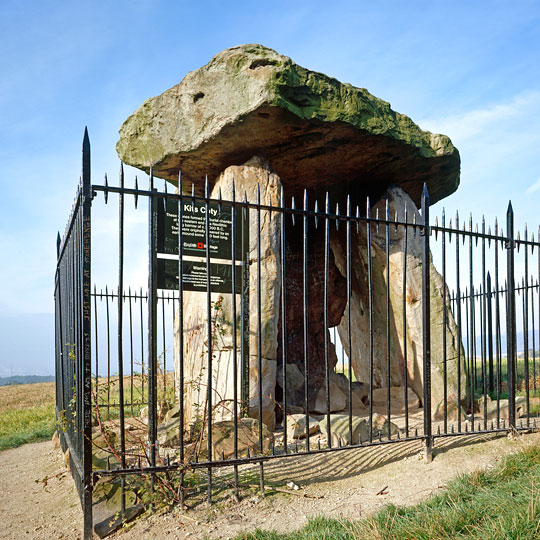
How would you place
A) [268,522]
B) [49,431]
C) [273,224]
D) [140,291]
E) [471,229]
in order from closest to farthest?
[268,522] < [471,229] < [273,224] < [49,431] < [140,291]

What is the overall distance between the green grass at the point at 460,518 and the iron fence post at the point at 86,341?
3.58ft

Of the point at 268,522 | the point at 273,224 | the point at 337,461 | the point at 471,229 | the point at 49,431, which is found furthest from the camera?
the point at 49,431

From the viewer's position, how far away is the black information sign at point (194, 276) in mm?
4891

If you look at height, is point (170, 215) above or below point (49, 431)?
above

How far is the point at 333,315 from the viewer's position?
9.67m

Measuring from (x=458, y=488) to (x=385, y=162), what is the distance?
4528mm

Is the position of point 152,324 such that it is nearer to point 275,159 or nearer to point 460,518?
point 460,518

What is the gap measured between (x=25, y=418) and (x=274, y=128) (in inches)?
241

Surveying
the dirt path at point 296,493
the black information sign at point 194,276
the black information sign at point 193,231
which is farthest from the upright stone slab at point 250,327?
the dirt path at point 296,493

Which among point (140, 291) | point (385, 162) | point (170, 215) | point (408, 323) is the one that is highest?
point (385, 162)

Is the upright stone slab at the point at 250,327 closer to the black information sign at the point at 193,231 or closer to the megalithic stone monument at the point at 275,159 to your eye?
the megalithic stone monument at the point at 275,159

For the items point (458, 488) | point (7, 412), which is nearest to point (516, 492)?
point (458, 488)

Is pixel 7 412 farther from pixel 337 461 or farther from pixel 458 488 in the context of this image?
pixel 458 488

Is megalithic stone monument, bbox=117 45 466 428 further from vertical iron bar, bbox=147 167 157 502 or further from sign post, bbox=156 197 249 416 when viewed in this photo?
vertical iron bar, bbox=147 167 157 502
